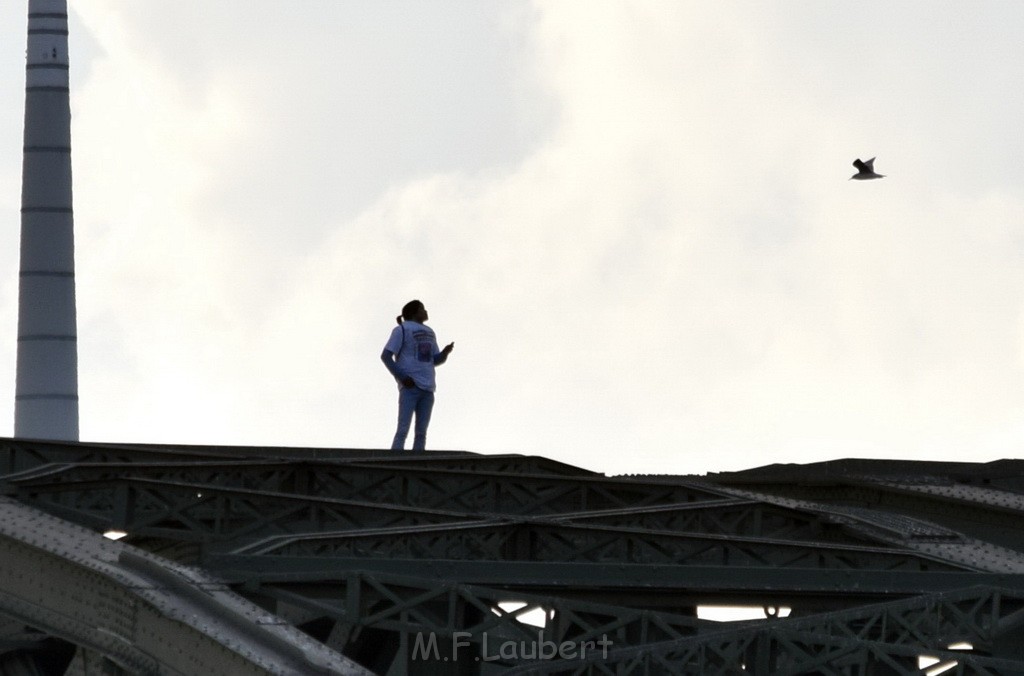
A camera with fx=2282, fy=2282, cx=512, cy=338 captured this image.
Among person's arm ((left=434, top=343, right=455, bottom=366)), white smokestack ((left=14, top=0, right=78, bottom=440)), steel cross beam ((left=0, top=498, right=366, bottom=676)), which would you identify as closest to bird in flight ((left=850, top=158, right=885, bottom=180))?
person's arm ((left=434, top=343, right=455, bottom=366))

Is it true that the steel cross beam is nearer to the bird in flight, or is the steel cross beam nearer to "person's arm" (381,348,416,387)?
"person's arm" (381,348,416,387)

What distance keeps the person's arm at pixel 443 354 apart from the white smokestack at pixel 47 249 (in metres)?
36.5

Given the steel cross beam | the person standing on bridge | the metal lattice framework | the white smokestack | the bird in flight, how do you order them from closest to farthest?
the steel cross beam < the metal lattice framework < the person standing on bridge < the bird in flight < the white smokestack

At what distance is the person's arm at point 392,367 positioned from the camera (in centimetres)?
2961

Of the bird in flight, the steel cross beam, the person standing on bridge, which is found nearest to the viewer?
the steel cross beam

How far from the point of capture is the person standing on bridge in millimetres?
29609

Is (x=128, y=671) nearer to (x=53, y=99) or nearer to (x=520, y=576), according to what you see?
Answer: (x=520, y=576)

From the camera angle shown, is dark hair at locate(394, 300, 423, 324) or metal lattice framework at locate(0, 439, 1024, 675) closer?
metal lattice framework at locate(0, 439, 1024, 675)

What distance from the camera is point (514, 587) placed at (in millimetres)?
16688

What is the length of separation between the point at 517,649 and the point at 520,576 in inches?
54.6

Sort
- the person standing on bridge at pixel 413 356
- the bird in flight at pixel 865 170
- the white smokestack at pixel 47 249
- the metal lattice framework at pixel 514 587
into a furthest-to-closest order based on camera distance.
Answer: the white smokestack at pixel 47 249 < the bird in flight at pixel 865 170 < the person standing on bridge at pixel 413 356 < the metal lattice framework at pixel 514 587

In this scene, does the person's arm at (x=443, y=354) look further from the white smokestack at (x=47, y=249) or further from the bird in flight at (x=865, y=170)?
the white smokestack at (x=47, y=249)

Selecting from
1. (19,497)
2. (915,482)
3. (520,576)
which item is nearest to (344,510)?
(19,497)

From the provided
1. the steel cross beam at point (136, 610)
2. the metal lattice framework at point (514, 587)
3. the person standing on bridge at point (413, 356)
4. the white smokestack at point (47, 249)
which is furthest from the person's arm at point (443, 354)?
the white smokestack at point (47, 249)
